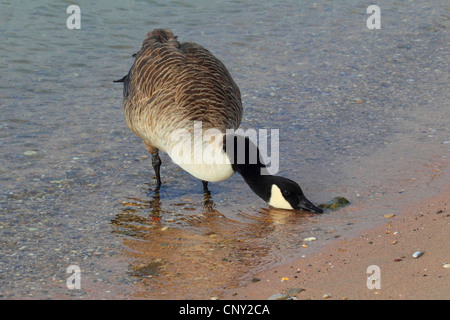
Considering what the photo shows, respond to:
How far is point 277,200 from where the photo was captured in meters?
6.05

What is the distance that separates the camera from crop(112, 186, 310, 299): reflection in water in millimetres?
5062

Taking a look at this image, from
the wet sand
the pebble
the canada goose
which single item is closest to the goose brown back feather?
the canada goose

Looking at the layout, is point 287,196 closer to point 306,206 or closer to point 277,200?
point 277,200

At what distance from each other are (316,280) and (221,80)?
256cm

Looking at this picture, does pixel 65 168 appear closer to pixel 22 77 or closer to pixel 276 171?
pixel 276 171

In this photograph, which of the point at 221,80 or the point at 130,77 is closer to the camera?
the point at 221,80

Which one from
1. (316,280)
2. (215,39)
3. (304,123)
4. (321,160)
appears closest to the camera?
(316,280)

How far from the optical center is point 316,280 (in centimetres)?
476

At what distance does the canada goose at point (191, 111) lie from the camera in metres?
5.86

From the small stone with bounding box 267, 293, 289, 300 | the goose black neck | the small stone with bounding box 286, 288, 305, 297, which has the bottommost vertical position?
the small stone with bounding box 267, 293, 289, 300

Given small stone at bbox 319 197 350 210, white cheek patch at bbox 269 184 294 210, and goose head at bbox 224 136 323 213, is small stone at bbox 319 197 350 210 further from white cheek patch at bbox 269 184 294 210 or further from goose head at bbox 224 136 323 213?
white cheek patch at bbox 269 184 294 210

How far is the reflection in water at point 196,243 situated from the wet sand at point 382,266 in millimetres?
295

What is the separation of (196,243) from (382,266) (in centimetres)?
176

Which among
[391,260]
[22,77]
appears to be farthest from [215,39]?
[391,260]
